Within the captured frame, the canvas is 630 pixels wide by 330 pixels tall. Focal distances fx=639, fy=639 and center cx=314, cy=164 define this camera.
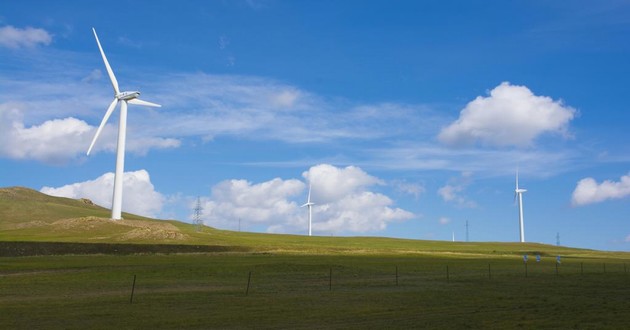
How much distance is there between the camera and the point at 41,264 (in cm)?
7050

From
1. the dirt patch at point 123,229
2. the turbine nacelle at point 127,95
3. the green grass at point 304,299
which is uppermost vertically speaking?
the turbine nacelle at point 127,95

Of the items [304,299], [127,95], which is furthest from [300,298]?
[127,95]

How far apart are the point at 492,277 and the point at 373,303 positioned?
24.0 m

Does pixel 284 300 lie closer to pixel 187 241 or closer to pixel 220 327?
pixel 220 327

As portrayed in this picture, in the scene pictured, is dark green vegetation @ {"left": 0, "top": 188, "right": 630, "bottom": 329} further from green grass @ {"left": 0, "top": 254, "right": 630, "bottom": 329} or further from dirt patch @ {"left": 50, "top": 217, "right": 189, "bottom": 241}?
dirt patch @ {"left": 50, "top": 217, "right": 189, "bottom": 241}

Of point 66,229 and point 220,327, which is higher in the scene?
point 66,229

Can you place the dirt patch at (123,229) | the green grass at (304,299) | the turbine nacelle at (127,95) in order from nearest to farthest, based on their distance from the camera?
the green grass at (304,299)
the dirt patch at (123,229)
the turbine nacelle at (127,95)

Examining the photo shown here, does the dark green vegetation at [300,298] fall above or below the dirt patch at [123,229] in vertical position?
below

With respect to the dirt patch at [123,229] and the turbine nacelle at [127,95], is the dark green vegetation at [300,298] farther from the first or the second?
the turbine nacelle at [127,95]

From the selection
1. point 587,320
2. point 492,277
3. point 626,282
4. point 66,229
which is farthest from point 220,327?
point 66,229

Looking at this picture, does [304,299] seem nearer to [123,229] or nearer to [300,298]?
[300,298]

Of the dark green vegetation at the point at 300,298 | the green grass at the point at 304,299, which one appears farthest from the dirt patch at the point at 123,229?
the green grass at the point at 304,299

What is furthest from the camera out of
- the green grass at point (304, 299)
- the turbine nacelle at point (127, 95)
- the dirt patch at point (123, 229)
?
the turbine nacelle at point (127, 95)

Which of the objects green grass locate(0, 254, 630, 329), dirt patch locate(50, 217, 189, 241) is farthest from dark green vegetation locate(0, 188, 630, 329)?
dirt patch locate(50, 217, 189, 241)
